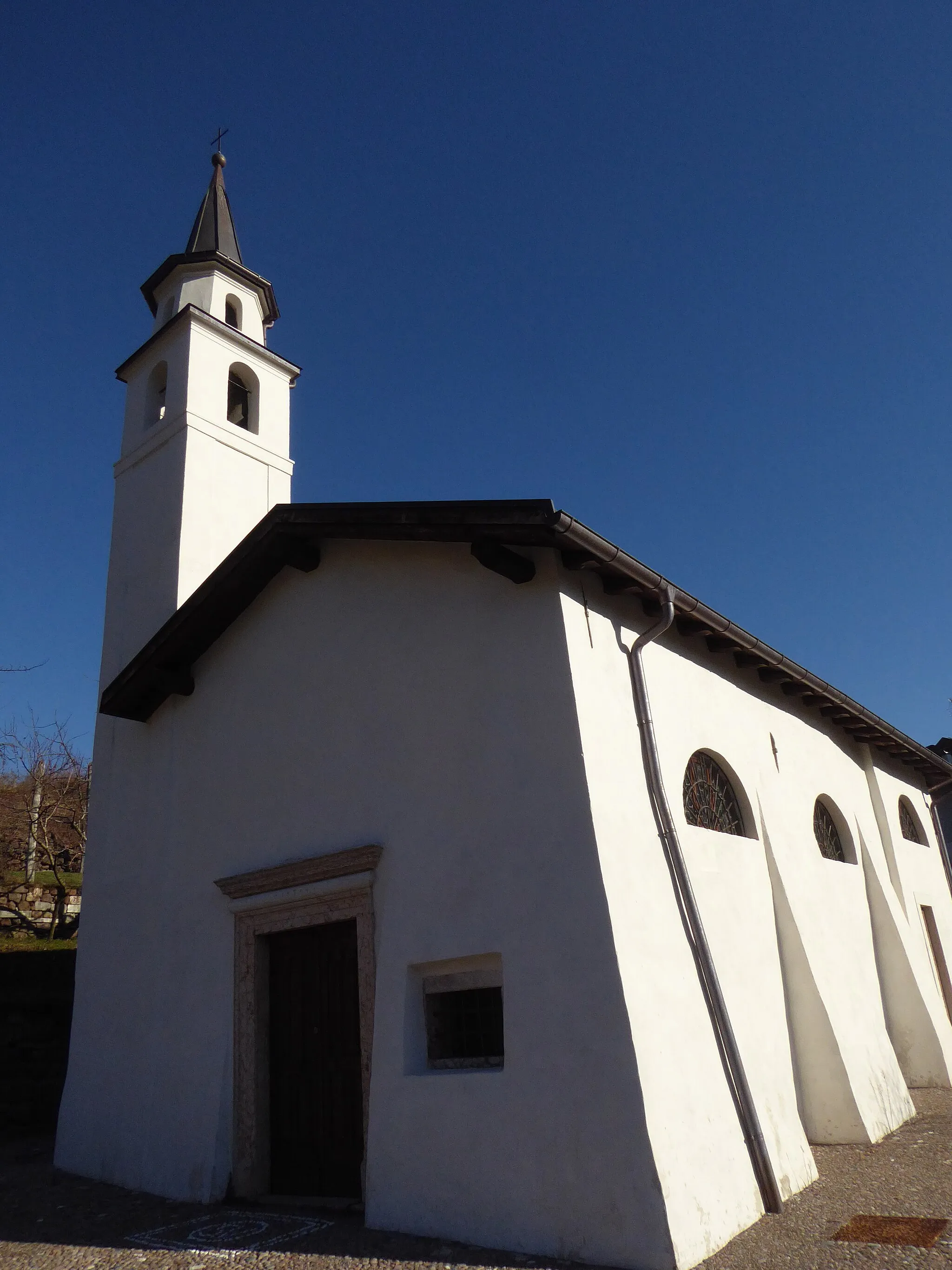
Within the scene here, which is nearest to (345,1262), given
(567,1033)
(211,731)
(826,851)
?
(567,1033)

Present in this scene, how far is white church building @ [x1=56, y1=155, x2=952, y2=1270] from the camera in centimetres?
536

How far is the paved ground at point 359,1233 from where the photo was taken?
4.66m

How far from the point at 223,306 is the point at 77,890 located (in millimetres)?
12471

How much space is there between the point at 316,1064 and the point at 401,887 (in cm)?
189

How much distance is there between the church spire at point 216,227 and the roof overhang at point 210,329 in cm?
163

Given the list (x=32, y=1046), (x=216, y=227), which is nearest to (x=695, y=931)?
(x=32, y=1046)

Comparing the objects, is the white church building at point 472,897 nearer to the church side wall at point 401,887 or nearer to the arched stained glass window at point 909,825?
the church side wall at point 401,887

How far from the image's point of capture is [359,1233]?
5.72 meters

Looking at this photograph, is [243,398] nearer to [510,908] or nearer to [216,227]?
[216,227]

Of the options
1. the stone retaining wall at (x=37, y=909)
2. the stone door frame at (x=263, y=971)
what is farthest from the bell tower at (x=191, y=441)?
the stone retaining wall at (x=37, y=909)

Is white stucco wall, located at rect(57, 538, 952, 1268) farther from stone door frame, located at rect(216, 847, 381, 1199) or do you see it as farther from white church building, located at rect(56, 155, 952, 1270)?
stone door frame, located at rect(216, 847, 381, 1199)

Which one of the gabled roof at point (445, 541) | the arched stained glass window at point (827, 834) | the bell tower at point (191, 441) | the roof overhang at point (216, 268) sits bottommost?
the arched stained glass window at point (827, 834)

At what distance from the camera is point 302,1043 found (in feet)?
24.0

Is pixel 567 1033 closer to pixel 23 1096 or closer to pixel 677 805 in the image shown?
pixel 677 805
